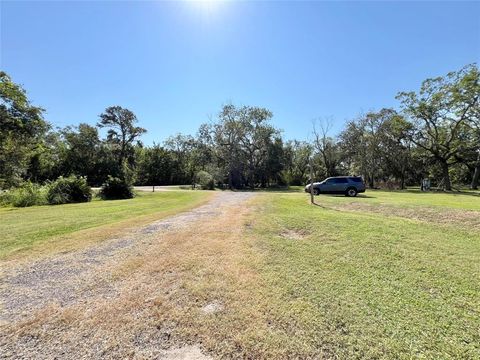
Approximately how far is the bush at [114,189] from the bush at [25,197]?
4.29m

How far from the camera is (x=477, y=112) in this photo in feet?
85.7

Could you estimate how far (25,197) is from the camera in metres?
17.8

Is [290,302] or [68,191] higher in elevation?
[68,191]

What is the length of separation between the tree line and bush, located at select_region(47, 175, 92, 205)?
3.52 m

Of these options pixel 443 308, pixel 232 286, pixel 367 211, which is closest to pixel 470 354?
pixel 443 308

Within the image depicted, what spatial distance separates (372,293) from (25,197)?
21768 mm

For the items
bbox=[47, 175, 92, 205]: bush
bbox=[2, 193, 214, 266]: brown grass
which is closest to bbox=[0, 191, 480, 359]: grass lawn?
bbox=[2, 193, 214, 266]: brown grass

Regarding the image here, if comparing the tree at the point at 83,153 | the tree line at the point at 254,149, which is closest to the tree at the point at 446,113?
the tree line at the point at 254,149

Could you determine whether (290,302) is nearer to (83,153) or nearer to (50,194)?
(50,194)

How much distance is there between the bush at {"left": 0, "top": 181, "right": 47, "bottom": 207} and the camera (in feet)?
57.9

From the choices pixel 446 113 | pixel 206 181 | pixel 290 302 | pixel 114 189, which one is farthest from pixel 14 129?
pixel 446 113

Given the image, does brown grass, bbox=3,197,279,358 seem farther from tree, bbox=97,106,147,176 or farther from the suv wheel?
tree, bbox=97,106,147,176

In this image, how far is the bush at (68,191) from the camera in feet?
59.7

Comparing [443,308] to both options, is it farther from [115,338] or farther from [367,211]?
[367,211]
